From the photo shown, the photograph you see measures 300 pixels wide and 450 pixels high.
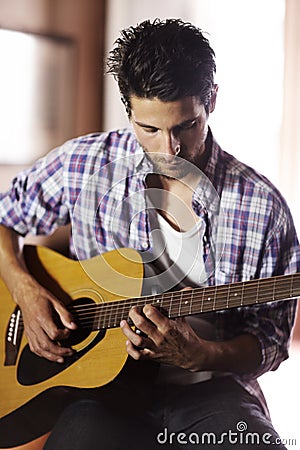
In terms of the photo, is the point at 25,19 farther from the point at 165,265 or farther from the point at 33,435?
the point at 33,435

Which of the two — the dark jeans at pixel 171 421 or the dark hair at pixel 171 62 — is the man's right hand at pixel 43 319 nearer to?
the dark jeans at pixel 171 421

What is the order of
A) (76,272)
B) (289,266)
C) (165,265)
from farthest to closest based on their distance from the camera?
(76,272) → (165,265) → (289,266)

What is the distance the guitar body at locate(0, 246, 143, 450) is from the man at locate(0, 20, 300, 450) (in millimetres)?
28

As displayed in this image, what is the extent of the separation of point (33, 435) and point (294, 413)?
58cm

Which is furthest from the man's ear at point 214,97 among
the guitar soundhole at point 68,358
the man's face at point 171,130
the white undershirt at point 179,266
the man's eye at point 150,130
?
the guitar soundhole at point 68,358

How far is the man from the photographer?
1415 millimetres

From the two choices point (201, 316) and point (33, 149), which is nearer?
point (201, 316)

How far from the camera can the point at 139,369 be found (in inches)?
A: 58.7

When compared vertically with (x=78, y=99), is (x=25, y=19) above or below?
above

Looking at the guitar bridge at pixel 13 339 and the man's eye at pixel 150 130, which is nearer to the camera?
the man's eye at pixel 150 130

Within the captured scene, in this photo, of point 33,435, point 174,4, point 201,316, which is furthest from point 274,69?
point 33,435

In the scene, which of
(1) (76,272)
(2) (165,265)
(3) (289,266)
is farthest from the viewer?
(1) (76,272)

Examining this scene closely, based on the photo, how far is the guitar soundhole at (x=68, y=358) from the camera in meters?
1.54

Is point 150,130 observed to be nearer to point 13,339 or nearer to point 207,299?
point 207,299
